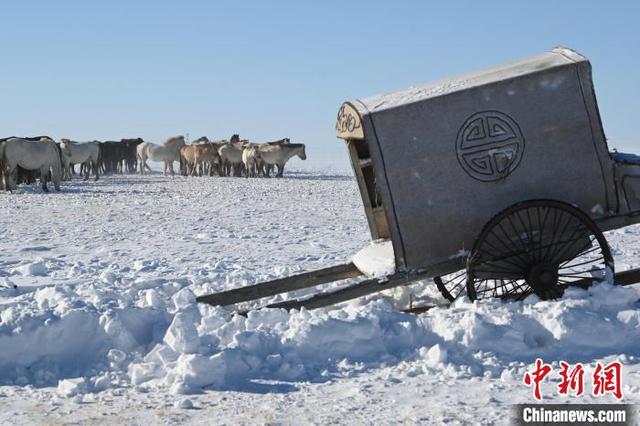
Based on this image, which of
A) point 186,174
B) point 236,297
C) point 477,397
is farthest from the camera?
point 186,174

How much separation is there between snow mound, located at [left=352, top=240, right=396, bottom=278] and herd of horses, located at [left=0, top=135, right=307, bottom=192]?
1919 cm

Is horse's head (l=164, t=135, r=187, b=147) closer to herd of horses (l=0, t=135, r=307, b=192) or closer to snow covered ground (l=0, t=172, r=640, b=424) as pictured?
herd of horses (l=0, t=135, r=307, b=192)

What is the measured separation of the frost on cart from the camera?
20.0ft

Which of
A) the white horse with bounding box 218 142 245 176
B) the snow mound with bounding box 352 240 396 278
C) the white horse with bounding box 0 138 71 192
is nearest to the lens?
the snow mound with bounding box 352 240 396 278

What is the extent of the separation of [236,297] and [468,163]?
2108mm

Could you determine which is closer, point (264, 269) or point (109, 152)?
point (264, 269)

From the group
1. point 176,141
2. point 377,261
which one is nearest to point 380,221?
point 377,261

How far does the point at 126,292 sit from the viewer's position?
753cm

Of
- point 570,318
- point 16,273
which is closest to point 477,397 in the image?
point 570,318

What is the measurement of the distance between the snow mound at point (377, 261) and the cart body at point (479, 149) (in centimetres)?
37

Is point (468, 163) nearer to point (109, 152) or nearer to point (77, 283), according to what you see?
point (77, 283)

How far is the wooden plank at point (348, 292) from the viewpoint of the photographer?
614cm

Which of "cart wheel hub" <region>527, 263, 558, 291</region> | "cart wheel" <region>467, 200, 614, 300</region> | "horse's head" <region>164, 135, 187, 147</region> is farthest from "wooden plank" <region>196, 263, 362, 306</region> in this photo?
"horse's head" <region>164, 135, 187, 147</region>

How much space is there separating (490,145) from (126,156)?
46614mm
